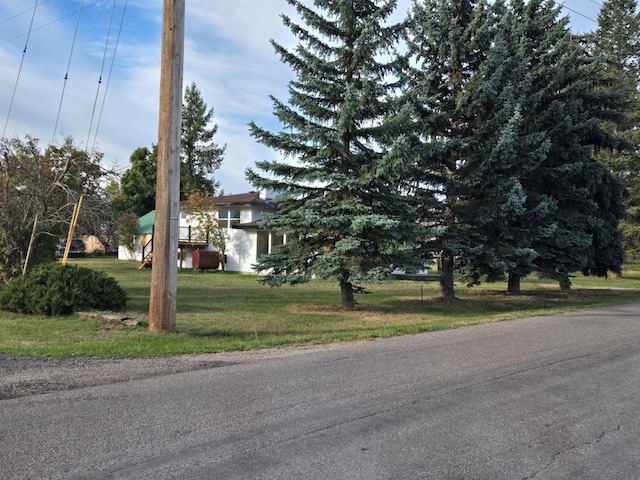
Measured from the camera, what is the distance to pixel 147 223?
42969mm

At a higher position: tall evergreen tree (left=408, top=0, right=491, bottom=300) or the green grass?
tall evergreen tree (left=408, top=0, right=491, bottom=300)

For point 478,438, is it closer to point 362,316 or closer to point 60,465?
point 60,465

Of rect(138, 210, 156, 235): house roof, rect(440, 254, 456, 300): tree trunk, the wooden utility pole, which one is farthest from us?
rect(138, 210, 156, 235): house roof

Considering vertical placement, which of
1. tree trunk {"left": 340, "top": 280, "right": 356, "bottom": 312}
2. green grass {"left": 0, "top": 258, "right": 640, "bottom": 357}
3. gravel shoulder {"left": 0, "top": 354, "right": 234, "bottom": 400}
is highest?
tree trunk {"left": 340, "top": 280, "right": 356, "bottom": 312}

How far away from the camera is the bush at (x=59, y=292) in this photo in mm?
12695

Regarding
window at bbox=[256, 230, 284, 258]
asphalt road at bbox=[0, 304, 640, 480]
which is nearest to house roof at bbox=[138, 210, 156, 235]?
window at bbox=[256, 230, 284, 258]

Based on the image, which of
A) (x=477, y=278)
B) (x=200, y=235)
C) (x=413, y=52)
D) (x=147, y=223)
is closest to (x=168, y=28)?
(x=413, y=52)

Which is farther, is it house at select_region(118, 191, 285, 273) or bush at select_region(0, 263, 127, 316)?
house at select_region(118, 191, 285, 273)

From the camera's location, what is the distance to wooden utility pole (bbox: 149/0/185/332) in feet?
33.0

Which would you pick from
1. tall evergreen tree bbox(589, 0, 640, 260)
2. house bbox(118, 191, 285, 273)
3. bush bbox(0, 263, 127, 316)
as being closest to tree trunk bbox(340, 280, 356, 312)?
bush bbox(0, 263, 127, 316)

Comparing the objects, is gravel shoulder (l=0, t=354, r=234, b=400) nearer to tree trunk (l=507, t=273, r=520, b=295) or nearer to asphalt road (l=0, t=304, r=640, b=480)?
asphalt road (l=0, t=304, r=640, b=480)

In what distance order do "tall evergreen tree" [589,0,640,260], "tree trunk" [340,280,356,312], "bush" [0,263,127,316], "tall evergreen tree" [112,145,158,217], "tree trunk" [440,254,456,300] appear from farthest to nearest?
"tall evergreen tree" [112,145,158,217] → "tall evergreen tree" [589,0,640,260] → "tree trunk" [440,254,456,300] → "tree trunk" [340,280,356,312] → "bush" [0,263,127,316]

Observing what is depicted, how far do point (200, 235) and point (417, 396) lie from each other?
30.6 m

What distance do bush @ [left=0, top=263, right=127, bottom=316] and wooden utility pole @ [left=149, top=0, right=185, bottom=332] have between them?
12.4 feet
